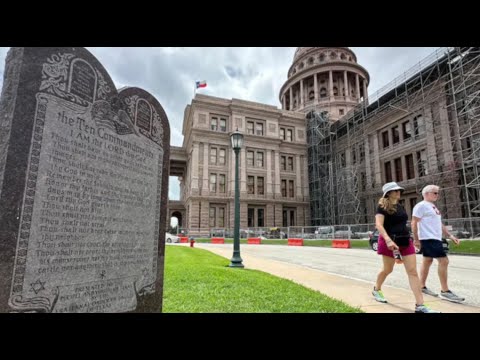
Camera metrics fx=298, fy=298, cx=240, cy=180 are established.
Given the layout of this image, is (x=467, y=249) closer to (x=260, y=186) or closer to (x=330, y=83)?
(x=260, y=186)

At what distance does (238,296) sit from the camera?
494 centimetres

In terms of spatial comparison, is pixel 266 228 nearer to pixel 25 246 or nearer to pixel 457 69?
pixel 457 69

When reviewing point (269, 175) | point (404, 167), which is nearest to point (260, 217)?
point (269, 175)

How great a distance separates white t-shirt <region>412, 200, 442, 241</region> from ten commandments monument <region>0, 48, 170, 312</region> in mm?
4321

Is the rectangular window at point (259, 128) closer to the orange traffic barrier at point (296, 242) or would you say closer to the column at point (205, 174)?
the column at point (205, 174)

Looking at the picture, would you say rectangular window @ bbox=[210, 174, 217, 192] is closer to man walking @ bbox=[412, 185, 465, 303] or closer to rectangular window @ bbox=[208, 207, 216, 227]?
rectangular window @ bbox=[208, 207, 216, 227]

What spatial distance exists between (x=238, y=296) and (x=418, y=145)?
31.0 m

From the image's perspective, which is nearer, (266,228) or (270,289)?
(270,289)

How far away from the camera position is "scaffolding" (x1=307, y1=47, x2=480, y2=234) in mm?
23969

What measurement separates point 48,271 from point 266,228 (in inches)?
1495

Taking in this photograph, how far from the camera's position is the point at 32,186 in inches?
89.3

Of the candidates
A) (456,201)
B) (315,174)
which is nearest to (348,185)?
(315,174)

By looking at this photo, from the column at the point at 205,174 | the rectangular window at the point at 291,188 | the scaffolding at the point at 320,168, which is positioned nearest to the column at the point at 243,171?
the column at the point at 205,174

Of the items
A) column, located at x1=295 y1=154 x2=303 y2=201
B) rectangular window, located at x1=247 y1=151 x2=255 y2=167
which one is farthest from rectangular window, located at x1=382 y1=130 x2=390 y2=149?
rectangular window, located at x1=247 y1=151 x2=255 y2=167
